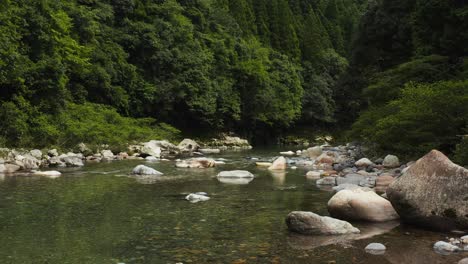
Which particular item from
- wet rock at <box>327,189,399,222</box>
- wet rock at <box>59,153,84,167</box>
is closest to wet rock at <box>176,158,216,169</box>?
wet rock at <box>59,153,84,167</box>

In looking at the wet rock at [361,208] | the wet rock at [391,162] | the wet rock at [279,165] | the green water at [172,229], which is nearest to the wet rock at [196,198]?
the green water at [172,229]

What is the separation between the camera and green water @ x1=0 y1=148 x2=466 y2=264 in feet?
23.5

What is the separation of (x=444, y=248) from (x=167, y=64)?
35.2 m

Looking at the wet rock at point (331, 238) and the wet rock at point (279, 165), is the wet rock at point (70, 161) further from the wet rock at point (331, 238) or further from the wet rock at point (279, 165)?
the wet rock at point (331, 238)

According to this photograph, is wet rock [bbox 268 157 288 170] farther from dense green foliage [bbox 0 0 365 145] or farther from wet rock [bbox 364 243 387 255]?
wet rock [bbox 364 243 387 255]

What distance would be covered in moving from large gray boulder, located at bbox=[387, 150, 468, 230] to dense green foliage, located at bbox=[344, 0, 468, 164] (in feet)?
14.8

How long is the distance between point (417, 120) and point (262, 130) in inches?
1592

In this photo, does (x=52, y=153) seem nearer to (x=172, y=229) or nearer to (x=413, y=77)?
(x=172, y=229)

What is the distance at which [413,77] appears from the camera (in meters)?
23.3

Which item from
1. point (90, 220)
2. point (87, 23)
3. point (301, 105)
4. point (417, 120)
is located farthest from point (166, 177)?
point (301, 105)

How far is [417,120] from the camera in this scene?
56.3 ft

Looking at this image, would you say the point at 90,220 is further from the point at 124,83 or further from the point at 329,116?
the point at 329,116

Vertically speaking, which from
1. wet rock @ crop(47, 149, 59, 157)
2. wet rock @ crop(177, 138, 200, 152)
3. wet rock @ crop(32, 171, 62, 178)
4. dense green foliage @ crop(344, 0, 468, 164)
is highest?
dense green foliage @ crop(344, 0, 468, 164)

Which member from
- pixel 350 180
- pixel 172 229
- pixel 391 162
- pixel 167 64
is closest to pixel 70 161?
pixel 350 180
